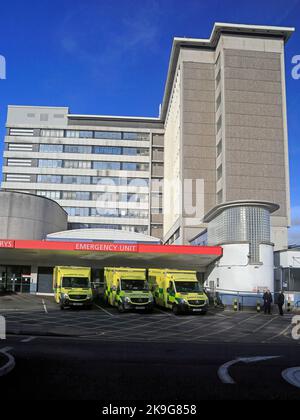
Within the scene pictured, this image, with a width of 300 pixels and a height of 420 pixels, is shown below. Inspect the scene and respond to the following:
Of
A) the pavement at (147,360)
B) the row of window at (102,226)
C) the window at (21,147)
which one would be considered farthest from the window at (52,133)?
the pavement at (147,360)

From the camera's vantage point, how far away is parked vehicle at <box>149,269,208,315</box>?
24.3 m

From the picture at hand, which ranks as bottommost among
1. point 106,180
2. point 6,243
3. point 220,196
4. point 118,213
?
point 6,243

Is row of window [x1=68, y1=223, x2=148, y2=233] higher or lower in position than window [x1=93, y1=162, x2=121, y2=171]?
lower

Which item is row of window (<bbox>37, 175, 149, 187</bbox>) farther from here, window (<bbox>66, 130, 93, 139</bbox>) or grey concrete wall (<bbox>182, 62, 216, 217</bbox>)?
grey concrete wall (<bbox>182, 62, 216, 217</bbox>)

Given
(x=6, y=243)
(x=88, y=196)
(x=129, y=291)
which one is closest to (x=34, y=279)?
(x=6, y=243)

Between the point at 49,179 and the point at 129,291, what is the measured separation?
61.8 meters

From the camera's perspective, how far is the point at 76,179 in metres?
82.7

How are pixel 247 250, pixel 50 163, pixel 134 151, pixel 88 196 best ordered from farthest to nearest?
pixel 134 151 → pixel 50 163 → pixel 88 196 → pixel 247 250

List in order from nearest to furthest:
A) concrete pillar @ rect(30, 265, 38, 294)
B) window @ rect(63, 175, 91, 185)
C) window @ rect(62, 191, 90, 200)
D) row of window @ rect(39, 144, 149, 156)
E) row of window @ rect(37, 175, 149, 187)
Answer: concrete pillar @ rect(30, 265, 38, 294) → window @ rect(62, 191, 90, 200) → row of window @ rect(37, 175, 149, 187) → window @ rect(63, 175, 91, 185) → row of window @ rect(39, 144, 149, 156)

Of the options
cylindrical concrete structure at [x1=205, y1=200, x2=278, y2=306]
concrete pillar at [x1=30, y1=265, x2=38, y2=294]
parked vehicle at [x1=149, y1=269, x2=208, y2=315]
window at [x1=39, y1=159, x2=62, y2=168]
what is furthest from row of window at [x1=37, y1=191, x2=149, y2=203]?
parked vehicle at [x1=149, y1=269, x2=208, y2=315]

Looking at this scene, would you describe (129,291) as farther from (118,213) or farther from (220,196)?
(118,213)

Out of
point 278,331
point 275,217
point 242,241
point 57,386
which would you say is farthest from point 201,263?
point 57,386

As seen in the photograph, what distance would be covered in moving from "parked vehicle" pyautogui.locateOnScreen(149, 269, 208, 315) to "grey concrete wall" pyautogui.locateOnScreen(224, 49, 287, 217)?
31233 millimetres
